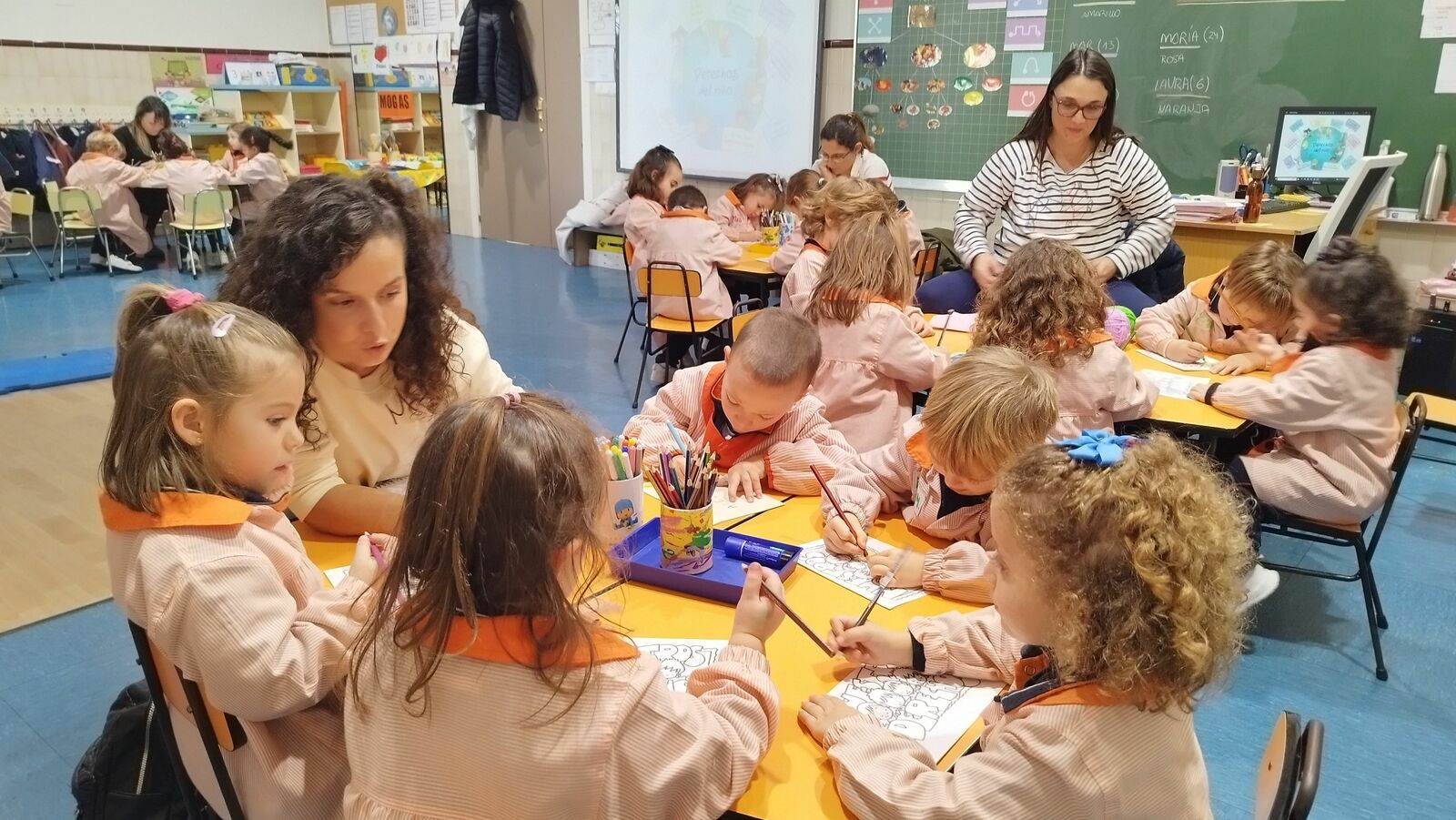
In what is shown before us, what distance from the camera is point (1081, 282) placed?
2.29 metres

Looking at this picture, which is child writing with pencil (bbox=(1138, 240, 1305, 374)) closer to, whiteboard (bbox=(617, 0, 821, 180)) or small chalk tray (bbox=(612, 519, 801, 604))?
small chalk tray (bbox=(612, 519, 801, 604))

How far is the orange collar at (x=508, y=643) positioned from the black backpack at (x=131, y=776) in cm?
78

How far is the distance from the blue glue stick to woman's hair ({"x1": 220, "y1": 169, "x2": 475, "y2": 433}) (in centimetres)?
71

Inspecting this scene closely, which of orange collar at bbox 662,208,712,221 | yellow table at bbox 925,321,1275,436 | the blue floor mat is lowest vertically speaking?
the blue floor mat

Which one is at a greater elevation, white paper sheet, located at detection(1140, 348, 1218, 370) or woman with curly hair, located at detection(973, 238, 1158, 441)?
woman with curly hair, located at detection(973, 238, 1158, 441)

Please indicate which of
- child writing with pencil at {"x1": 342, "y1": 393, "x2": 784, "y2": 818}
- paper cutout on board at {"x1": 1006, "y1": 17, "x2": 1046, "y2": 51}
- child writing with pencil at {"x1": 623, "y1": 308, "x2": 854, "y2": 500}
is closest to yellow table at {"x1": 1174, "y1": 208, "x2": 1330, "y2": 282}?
paper cutout on board at {"x1": 1006, "y1": 17, "x2": 1046, "y2": 51}

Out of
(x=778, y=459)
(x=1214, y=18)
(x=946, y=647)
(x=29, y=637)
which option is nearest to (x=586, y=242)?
(x=1214, y=18)

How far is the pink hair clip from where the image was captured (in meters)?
1.30

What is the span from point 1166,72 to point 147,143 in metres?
8.60

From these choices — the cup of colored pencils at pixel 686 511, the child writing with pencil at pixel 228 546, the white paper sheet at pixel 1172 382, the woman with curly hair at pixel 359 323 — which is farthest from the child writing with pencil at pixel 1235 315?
the child writing with pencil at pixel 228 546

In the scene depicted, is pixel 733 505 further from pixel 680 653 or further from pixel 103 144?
pixel 103 144

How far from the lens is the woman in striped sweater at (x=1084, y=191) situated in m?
3.43

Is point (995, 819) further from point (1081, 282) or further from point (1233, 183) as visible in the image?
point (1233, 183)

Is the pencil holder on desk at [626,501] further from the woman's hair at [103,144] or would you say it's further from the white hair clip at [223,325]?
the woman's hair at [103,144]
